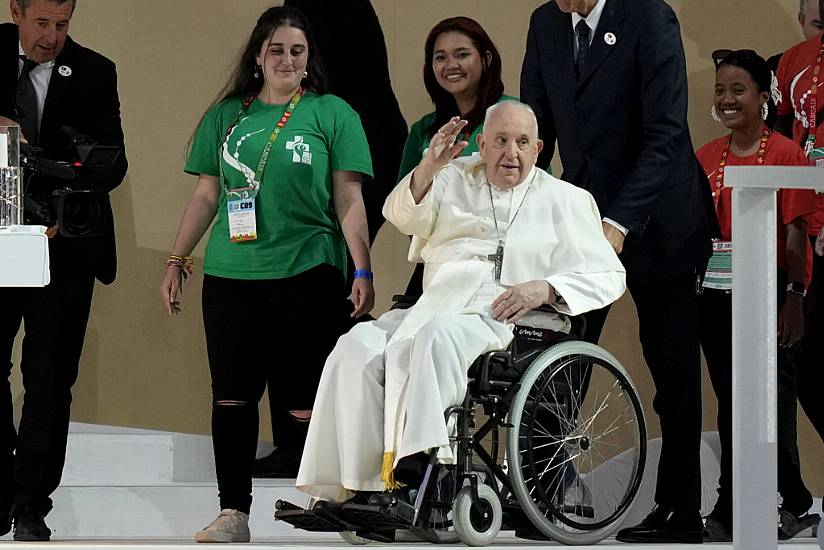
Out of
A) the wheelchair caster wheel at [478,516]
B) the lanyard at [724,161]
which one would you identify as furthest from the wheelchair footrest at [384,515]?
the lanyard at [724,161]

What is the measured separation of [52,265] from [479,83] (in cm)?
128

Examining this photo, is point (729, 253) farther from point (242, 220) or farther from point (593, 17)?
point (242, 220)

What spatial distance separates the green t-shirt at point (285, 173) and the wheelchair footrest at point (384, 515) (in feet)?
2.93

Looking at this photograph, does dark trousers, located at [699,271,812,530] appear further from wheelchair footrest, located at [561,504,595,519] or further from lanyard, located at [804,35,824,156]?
wheelchair footrest, located at [561,504,595,519]

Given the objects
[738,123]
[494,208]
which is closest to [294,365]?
[494,208]

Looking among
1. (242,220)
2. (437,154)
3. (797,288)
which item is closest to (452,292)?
(437,154)

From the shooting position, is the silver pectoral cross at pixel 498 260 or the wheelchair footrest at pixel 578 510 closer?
the wheelchair footrest at pixel 578 510

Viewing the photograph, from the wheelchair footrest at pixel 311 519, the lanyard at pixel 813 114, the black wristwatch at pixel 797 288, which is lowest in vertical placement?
the wheelchair footrest at pixel 311 519

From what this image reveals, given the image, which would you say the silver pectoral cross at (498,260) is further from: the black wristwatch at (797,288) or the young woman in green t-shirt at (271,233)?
the black wristwatch at (797,288)

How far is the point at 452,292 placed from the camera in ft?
11.1

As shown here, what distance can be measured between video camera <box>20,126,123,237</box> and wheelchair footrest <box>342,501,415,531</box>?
1157 mm

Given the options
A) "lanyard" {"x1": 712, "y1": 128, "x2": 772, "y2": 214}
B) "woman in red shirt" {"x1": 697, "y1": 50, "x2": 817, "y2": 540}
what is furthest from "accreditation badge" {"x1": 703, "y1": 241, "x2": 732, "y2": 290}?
"lanyard" {"x1": 712, "y1": 128, "x2": 772, "y2": 214}

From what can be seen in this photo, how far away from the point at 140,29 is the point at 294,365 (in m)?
1.63

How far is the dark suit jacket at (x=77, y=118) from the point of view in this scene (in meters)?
3.80
